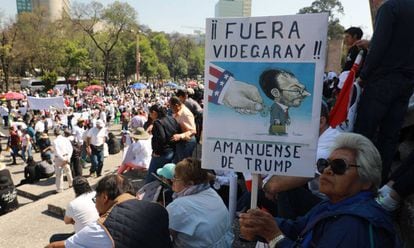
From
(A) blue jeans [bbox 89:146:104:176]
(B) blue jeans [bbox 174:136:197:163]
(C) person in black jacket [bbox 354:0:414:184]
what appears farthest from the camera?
(A) blue jeans [bbox 89:146:104:176]

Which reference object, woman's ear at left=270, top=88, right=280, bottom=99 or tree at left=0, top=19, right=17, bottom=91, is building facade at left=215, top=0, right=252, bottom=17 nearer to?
woman's ear at left=270, top=88, right=280, bottom=99

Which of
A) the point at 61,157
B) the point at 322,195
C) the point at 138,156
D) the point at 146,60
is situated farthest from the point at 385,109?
the point at 146,60

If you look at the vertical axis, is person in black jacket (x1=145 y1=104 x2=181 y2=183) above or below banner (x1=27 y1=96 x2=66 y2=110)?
above

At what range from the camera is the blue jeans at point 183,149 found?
5.24m

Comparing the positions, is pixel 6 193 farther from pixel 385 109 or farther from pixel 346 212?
pixel 346 212

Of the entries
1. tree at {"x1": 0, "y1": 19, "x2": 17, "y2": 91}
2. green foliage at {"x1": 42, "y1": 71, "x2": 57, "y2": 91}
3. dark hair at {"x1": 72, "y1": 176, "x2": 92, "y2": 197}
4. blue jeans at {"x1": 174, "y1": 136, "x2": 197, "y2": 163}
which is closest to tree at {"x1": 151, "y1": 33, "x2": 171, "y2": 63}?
green foliage at {"x1": 42, "y1": 71, "x2": 57, "y2": 91}

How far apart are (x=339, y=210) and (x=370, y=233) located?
0.50ft

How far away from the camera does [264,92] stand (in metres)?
2.03

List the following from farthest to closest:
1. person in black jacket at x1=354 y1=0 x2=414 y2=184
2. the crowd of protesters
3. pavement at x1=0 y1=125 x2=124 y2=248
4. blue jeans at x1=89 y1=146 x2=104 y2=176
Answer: blue jeans at x1=89 y1=146 x2=104 y2=176 < pavement at x1=0 y1=125 x2=124 y2=248 < person in black jacket at x1=354 y1=0 x2=414 y2=184 < the crowd of protesters

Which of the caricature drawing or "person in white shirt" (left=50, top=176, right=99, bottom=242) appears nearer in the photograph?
the caricature drawing

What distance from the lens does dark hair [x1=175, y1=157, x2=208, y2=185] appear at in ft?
9.97

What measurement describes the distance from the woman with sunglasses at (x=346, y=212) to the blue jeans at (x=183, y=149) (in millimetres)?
Answer: 3452

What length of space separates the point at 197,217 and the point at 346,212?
1538 millimetres

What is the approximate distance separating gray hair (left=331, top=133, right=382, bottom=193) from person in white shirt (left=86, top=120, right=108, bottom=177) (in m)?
9.11
